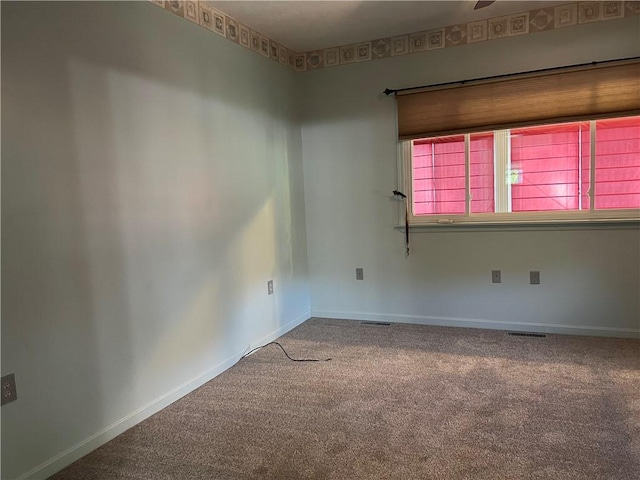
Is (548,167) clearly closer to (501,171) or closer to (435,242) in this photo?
(501,171)

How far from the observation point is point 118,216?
2297 mm

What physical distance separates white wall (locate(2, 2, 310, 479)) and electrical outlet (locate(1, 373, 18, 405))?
0.02 meters

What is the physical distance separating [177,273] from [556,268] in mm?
2853

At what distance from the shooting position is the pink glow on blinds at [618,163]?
128 inches

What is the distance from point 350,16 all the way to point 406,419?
277 cm

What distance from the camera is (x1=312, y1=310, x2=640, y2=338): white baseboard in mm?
3393

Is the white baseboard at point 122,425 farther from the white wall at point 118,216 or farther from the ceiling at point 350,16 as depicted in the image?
the ceiling at point 350,16

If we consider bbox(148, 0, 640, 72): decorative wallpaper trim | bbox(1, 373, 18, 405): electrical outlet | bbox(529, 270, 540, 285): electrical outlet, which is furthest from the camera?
bbox(529, 270, 540, 285): electrical outlet

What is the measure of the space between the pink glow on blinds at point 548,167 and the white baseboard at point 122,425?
257 centimetres

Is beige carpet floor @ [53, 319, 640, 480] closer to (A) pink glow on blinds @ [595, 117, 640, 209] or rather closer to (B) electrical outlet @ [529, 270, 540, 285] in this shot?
(B) electrical outlet @ [529, 270, 540, 285]

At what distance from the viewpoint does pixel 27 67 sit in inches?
73.2

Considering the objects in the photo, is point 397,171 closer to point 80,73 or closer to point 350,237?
point 350,237

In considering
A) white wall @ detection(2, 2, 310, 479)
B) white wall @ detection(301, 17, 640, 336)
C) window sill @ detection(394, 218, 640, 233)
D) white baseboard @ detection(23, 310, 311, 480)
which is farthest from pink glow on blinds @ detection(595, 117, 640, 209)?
white baseboard @ detection(23, 310, 311, 480)

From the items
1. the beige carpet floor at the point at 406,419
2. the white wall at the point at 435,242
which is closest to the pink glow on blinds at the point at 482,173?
the white wall at the point at 435,242
